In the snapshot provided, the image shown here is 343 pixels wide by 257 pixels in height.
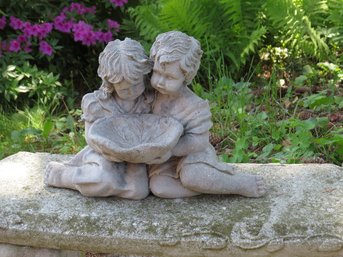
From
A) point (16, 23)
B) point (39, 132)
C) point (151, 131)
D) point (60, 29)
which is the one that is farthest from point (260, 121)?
point (16, 23)

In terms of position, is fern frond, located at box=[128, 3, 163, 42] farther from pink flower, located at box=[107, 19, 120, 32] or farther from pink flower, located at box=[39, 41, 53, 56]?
pink flower, located at box=[39, 41, 53, 56]

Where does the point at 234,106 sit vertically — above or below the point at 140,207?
below

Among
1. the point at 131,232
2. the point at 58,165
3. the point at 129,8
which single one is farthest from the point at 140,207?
the point at 129,8

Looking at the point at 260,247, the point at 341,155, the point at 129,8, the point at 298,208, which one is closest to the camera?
the point at 260,247

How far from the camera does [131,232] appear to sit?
7.80 ft

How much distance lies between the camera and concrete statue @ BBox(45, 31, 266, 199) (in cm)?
238

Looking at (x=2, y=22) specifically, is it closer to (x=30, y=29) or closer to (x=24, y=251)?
(x=30, y=29)

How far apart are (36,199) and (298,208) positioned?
3.37 ft

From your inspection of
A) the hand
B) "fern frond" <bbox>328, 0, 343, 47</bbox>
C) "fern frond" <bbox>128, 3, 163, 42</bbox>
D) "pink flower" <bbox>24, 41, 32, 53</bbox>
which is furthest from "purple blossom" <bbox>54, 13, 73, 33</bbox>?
the hand

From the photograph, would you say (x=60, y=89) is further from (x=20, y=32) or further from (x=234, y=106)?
(x=234, y=106)

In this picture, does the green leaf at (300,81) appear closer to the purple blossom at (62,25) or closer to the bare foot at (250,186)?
the purple blossom at (62,25)

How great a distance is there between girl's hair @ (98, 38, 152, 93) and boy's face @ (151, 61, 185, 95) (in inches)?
2.0

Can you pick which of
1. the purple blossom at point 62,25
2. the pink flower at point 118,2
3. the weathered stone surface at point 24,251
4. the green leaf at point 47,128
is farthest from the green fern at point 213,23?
the weathered stone surface at point 24,251

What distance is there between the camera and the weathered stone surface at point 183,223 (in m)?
2.35
